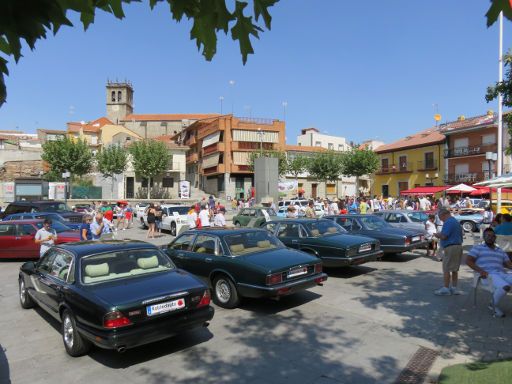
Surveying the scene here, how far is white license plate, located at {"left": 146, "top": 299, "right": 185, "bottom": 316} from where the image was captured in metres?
4.86

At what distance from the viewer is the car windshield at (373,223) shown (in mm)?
11864

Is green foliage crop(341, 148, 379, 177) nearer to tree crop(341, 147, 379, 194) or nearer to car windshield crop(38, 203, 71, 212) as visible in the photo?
tree crop(341, 147, 379, 194)

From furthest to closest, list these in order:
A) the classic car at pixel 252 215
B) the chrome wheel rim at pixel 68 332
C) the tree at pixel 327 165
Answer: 1. the tree at pixel 327 165
2. the classic car at pixel 252 215
3. the chrome wheel rim at pixel 68 332

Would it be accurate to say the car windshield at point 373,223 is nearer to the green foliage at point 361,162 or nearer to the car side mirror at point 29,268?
the car side mirror at point 29,268

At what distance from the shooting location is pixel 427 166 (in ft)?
153

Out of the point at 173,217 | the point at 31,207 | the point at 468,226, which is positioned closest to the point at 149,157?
the point at 31,207

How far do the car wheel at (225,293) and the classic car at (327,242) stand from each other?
9.41ft

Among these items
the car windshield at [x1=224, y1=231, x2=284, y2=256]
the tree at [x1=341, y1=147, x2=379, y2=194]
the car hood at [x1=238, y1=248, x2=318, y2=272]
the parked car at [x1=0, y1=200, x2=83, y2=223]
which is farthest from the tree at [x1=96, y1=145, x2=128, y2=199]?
the car hood at [x1=238, y1=248, x2=318, y2=272]

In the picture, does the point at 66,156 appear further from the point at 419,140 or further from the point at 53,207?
the point at 419,140

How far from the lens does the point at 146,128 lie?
8956cm

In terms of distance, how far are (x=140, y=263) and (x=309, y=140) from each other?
75.5 meters

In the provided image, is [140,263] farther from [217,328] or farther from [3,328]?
[3,328]

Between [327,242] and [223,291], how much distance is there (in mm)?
3082

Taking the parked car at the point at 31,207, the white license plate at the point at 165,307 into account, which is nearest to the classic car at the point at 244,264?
the white license plate at the point at 165,307
